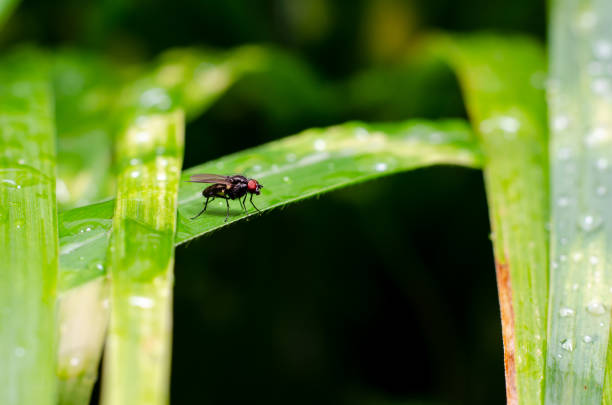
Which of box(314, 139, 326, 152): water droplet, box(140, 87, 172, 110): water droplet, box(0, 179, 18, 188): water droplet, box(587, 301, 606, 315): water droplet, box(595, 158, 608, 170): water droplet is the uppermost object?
box(140, 87, 172, 110): water droplet

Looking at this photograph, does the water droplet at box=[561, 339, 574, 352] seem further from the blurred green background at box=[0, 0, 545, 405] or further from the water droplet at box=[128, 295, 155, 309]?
the blurred green background at box=[0, 0, 545, 405]

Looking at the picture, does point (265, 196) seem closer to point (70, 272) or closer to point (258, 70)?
point (70, 272)

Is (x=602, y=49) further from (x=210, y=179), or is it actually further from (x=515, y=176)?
(x=210, y=179)

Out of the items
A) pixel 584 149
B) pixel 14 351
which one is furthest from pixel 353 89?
pixel 14 351

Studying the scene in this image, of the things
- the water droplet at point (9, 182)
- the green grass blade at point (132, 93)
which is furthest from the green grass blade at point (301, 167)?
the green grass blade at point (132, 93)

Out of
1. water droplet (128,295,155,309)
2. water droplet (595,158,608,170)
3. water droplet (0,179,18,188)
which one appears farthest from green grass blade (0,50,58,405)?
water droplet (595,158,608,170)

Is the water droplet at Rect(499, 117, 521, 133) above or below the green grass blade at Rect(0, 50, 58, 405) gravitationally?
above

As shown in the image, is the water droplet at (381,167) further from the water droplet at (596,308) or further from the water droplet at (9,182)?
the water droplet at (9,182)
